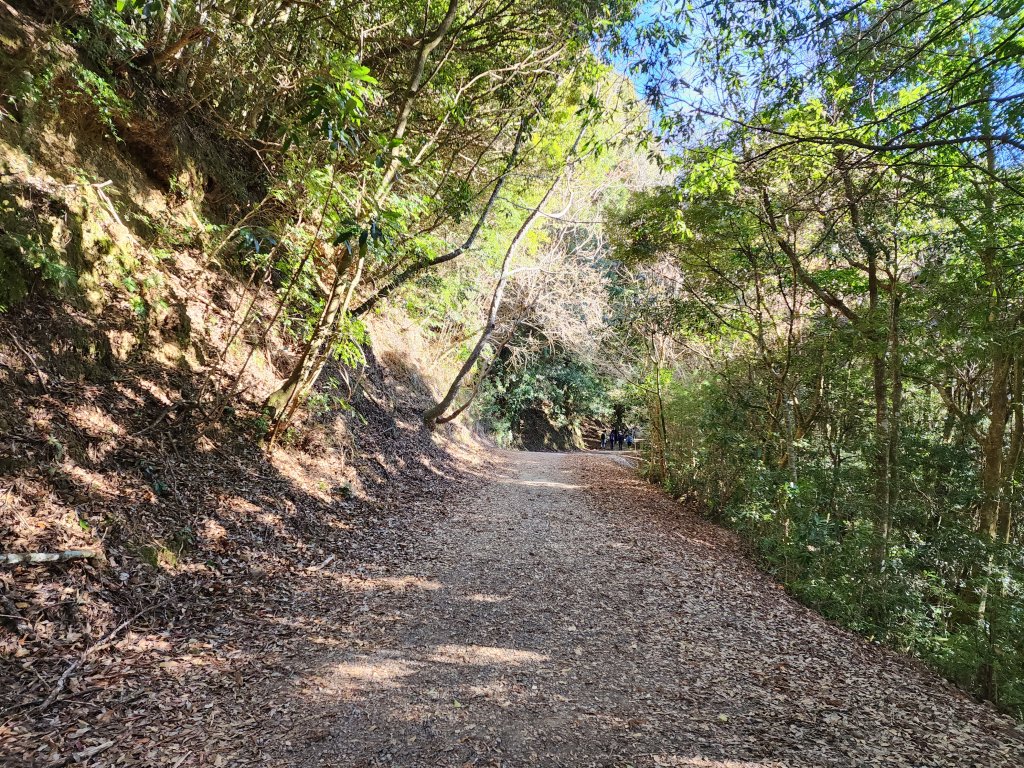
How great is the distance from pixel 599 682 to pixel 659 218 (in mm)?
7671

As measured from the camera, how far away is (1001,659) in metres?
5.53

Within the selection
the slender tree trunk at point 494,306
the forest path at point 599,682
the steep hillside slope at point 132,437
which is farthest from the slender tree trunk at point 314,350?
the slender tree trunk at point 494,306

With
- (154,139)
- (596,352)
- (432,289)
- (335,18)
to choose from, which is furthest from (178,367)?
(596,352)

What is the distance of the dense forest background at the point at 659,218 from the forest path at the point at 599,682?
2122 mm

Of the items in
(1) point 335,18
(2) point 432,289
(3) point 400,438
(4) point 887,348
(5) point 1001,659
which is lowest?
(5) point 1001,659

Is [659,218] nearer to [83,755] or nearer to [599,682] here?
[599,682]

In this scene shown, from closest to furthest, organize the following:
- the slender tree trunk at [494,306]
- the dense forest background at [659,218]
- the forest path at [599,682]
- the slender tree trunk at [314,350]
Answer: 1. the forest path at [599,682]
2. the dense forest background at [659,218]
3. the slender tree trunk at [314,350]
4. the slender tree trunk at [494,306]

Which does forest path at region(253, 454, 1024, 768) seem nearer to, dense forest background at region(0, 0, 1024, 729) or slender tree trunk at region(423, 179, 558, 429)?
dense forest background at region(0, 0, 1024, 729)

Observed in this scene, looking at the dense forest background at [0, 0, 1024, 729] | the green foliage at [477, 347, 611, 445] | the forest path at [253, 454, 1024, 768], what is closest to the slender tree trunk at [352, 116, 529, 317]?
the dense forest background at [0, 0, 1024, 729]

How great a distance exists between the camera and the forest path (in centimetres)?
290

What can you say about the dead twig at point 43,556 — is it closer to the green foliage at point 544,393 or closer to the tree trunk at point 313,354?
the tree trunk at point 313,354

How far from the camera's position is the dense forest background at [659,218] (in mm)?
4840

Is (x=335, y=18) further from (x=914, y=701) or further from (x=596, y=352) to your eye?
(x=596, y=352)

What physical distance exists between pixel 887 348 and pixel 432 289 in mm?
8913
